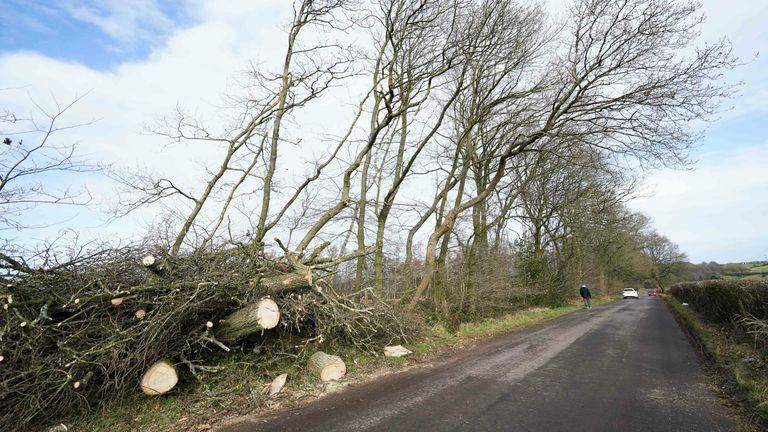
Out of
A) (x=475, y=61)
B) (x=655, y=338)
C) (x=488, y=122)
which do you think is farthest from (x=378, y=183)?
(x=655, y=338)

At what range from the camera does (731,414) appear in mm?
4926

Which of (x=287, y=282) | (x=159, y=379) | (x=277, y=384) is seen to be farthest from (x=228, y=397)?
(x=287, y=282)

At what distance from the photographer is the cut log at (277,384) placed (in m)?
5.70

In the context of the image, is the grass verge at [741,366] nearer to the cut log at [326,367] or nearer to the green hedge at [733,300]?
the green hedge at [733,300]

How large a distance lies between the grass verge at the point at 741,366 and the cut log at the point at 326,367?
522cm

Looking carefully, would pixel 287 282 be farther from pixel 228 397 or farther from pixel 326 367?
pixel 228 397

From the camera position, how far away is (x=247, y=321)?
6.01 metres

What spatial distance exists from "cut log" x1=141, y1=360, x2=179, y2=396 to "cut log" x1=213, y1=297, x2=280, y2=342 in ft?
2.95

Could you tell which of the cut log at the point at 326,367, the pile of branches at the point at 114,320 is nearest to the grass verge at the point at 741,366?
the cut log at the point at 326,367

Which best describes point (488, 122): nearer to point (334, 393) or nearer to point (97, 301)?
point (334, 393)

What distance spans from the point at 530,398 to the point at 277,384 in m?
3.47

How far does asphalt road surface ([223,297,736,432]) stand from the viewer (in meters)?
4.56

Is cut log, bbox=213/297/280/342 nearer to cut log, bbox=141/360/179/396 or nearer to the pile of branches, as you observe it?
the pile of branches

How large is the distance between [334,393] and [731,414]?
4.96 metres
